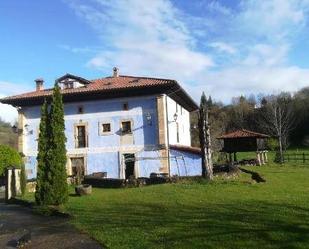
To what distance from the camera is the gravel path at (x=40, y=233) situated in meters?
9.79

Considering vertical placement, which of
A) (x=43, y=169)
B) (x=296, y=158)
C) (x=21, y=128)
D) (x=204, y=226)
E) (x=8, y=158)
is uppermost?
(x=21, y=128)

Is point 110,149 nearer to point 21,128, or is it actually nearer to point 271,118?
point 21,128

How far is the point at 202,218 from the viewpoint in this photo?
11.2m

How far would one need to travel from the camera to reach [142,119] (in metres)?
31.1

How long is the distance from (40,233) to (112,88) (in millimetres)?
20499

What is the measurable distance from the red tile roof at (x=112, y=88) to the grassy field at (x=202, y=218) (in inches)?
523

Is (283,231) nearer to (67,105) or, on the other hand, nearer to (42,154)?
(42,154)

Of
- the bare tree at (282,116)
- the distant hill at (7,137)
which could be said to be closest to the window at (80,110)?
the bare tree at (282,116)

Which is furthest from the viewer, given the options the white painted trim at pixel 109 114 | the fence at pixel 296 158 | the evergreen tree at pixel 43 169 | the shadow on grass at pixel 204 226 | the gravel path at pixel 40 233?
the fence at pixel 296 158

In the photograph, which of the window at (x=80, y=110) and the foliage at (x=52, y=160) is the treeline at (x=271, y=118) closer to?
the window at (x=80, y=110)

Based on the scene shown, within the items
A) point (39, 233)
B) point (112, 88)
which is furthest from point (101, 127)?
point (39, 233)

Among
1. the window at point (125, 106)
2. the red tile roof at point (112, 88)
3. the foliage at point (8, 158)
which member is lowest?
the foliage at point (8, 158)

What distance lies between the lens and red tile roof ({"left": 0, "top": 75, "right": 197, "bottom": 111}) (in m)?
30.5

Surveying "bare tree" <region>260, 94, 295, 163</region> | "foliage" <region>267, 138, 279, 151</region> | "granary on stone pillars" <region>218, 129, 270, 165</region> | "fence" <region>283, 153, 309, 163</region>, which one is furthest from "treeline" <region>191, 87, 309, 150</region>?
"granary on stone pillars" <region>218, 129, 270, 165</region>
